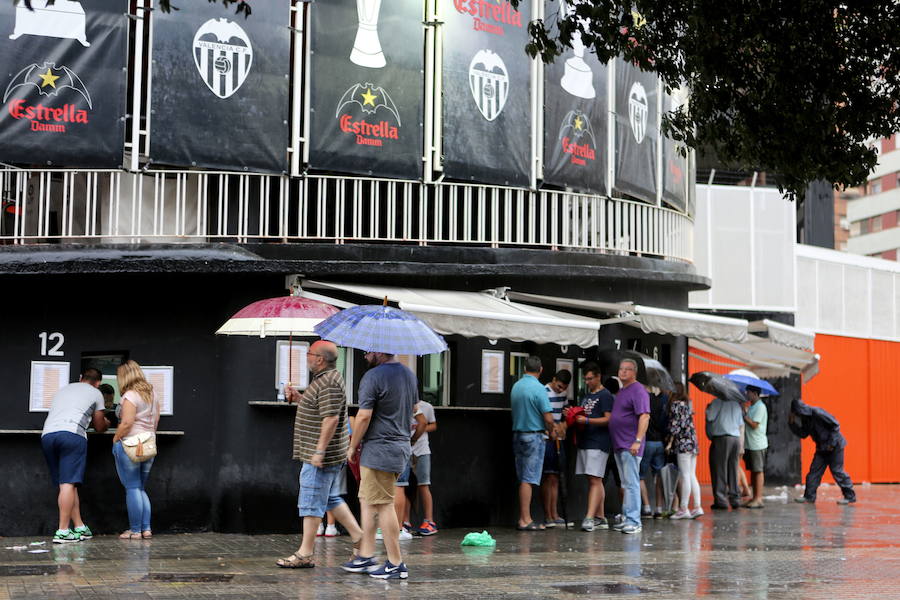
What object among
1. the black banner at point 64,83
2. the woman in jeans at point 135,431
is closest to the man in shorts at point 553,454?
the woman in jeans at point 135,431

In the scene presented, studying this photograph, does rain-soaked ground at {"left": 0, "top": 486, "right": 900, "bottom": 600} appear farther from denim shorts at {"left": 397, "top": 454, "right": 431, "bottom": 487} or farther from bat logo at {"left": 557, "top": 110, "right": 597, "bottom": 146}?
bat logo at {"left": 557, "top": 110, "right": 597, "bottom": 146}

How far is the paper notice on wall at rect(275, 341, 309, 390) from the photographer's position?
14500 mm

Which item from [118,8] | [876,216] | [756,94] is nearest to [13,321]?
[118,8]

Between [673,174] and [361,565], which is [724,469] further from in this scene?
[361,565]

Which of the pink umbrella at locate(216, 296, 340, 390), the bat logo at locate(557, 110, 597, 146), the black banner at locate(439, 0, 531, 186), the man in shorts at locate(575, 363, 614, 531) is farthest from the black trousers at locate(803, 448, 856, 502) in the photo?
the pink umbrella at locate(216, 296, 340, 390)

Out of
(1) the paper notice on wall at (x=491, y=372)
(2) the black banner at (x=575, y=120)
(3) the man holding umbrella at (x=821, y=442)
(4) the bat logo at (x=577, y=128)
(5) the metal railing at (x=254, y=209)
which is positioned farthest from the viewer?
(3) the man holding umbrella at (x=821, y=442)

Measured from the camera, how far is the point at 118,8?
14.2 m

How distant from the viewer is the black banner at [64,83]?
46.0 ft

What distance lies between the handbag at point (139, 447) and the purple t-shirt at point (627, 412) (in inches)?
202

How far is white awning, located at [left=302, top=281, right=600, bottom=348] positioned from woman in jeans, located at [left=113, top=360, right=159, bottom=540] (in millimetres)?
2082

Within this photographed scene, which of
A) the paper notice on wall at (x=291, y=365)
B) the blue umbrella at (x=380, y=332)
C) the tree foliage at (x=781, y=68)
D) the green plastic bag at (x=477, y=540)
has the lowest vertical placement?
the green plastic bag at (x=477, y=540)

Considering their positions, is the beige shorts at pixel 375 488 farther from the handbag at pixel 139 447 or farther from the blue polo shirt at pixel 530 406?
the blue polo shirt at pixel 530 406

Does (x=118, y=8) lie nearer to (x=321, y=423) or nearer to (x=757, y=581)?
(x=321, y=423)

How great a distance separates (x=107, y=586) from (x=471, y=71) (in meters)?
8.20
